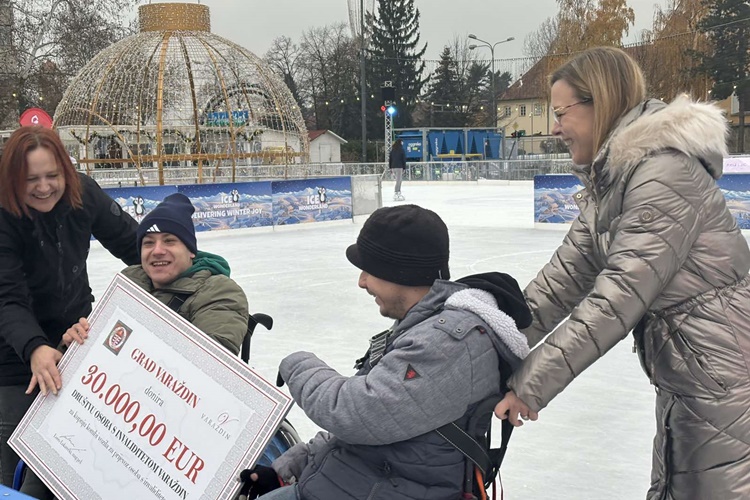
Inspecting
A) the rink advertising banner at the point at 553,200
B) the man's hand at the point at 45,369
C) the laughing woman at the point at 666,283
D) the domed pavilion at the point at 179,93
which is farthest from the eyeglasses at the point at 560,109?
the domed pavilion at the point at 179,93

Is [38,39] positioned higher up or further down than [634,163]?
higher up

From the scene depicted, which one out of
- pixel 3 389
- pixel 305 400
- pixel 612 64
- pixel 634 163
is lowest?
pixel 3 389

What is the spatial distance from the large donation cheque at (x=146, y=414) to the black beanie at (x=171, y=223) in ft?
0.91

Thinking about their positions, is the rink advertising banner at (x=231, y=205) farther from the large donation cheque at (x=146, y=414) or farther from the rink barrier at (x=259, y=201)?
the large donation cheque at (x=146, y=414)

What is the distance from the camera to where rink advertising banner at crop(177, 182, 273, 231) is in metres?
11.1

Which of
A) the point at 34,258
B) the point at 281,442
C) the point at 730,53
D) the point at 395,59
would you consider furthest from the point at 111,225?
the point at 395,59

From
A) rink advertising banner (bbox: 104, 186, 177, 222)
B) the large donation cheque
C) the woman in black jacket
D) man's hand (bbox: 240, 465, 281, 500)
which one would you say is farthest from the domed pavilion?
man's hand (bbox: 240, 465, 281, 500)

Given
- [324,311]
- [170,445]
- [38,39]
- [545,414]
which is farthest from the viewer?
[38,39]

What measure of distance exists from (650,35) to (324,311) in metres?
30.8

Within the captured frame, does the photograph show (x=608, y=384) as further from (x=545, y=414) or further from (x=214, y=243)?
(x=214, y=243)

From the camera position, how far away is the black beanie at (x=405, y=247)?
61.2 inches

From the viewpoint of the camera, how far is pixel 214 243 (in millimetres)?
10383

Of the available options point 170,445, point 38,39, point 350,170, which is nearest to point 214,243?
point 170,445

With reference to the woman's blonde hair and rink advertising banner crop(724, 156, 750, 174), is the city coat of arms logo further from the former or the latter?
rink advertising banner crop(724, 156, 750, 174)
